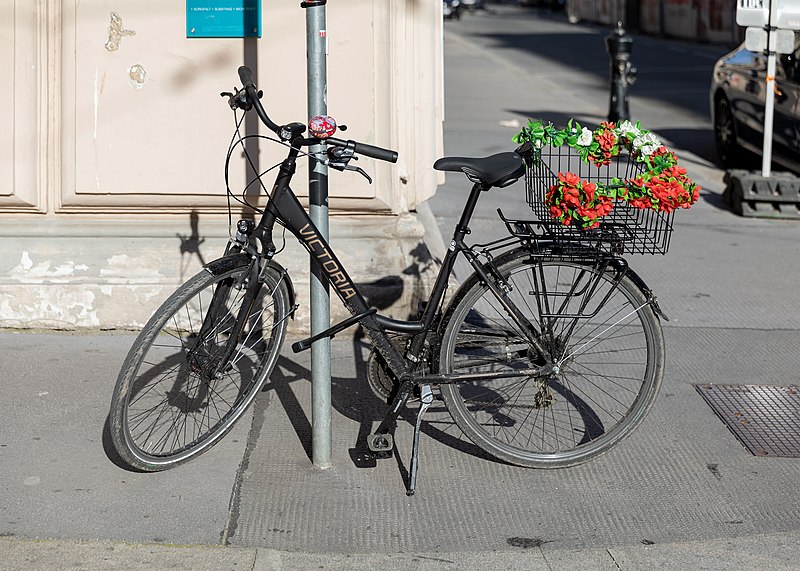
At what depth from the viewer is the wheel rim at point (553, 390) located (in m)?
4.53

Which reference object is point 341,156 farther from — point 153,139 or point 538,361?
point 153,139

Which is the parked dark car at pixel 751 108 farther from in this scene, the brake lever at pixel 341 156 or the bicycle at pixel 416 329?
the brake lever at pixel 341 156

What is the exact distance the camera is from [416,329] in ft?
14.6

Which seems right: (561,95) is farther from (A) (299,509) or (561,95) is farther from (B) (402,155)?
(A) (299,509)

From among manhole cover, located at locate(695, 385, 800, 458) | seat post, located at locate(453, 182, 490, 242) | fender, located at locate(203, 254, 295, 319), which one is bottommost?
manhole cover, located at locate(695, 385, 800, 458)

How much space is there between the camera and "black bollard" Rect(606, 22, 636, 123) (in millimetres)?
13969

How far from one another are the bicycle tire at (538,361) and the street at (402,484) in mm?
132

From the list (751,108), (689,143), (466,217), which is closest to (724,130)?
(751,108)

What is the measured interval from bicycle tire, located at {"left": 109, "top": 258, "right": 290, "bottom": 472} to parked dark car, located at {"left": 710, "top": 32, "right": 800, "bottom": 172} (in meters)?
6.96

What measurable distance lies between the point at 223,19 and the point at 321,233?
6.29 feet

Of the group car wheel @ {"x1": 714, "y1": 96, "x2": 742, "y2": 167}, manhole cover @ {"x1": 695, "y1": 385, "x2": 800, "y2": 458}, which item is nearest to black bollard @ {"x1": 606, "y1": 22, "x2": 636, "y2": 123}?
car wheel @ {"x1": 714, "y1": 96, "x2": 742, "y2": 167}

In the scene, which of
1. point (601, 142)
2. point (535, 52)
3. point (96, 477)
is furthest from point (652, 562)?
point (535, 52)

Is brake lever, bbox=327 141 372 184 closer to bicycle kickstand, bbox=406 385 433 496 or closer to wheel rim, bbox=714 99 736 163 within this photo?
bicycle kickstand, bbox=406 385 433 496

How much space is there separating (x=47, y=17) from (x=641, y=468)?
369 cm
